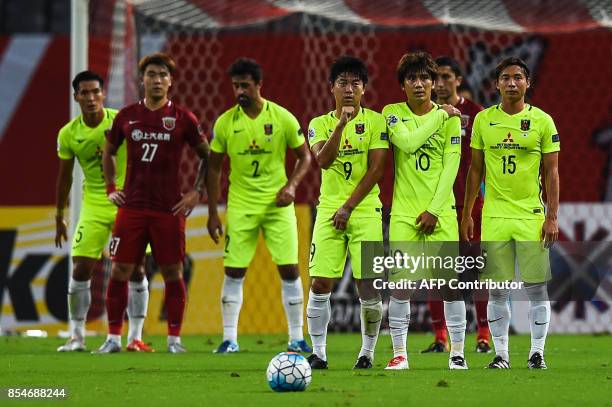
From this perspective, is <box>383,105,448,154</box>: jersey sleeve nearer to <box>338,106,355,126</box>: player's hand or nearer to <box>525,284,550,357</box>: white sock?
<box>338,106,355,126</box>: player's hand

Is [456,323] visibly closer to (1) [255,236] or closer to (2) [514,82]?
(2) [514,82]

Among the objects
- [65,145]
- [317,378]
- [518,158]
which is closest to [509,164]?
[518,158]

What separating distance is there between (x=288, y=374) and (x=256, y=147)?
3636 mm

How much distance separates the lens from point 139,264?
1072 centimetres

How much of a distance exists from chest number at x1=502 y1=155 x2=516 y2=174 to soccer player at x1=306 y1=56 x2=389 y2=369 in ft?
2.42

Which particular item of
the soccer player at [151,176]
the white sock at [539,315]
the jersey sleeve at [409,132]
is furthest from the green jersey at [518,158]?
the soccer player at [151,176]

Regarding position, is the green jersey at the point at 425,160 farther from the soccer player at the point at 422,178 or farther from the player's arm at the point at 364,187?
the player's arm at the point at 364,187

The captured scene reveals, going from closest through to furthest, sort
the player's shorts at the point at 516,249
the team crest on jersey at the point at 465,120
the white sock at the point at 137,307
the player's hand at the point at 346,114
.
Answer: the player's hand at the point at 346,114
the player's shorts at the point at 516,249
the team crest on jersey at the point at 465,120
the white sock at the point at 137,307

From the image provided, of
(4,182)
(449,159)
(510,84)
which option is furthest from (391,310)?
(4,182)

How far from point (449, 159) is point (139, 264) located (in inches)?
131

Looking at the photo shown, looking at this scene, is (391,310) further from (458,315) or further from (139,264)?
(139,264)

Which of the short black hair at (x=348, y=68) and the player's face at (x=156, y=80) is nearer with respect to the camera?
the short black hair at (x=348, y=68)

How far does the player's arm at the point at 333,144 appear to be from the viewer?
8133 millimetres

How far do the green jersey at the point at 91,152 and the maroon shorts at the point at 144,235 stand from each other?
65 cm
